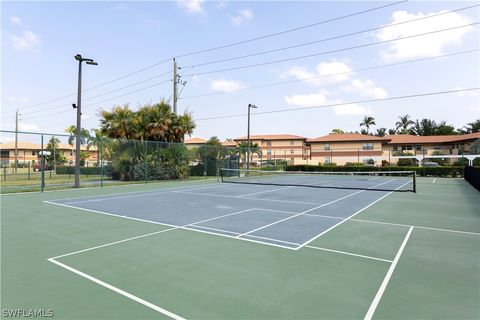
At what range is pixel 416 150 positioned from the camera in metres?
54.7

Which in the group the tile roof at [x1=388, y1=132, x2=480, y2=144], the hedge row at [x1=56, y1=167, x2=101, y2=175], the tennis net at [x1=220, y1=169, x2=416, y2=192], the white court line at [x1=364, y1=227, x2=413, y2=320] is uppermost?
the tile roof at [x1=388, y1=132, x2=480, y2=144]

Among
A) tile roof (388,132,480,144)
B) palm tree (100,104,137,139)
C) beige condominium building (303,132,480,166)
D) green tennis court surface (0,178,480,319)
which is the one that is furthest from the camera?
beige condominium building (303,132,480,166)

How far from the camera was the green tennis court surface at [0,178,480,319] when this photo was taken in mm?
3475

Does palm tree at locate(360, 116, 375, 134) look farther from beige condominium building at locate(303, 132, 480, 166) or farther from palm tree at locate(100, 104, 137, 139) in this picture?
palm tree at locate(100, 104, 137, 139)

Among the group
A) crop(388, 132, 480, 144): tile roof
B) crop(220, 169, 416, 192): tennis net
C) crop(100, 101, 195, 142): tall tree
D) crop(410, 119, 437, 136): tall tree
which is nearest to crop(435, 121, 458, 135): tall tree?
crop(410, 119, 437, 136): tall tree

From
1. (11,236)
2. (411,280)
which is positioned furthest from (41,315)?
(411,280)

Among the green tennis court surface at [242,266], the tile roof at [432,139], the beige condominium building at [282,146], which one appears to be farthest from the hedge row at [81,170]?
the tile roof at [432,139]

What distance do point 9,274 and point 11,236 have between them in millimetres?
2699

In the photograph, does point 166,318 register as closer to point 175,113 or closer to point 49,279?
point 49,279

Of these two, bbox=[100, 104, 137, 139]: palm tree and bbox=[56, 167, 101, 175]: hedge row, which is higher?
bbox=[100, 104, 137, 139]: palm tree

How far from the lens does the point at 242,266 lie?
4766 mm

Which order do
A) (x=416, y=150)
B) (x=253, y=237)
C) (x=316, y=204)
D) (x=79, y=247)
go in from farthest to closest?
1. (x=416, y=150)
2. (x=316, y=204)
3. (x=253, y=237)
4. (x=79, y=247)

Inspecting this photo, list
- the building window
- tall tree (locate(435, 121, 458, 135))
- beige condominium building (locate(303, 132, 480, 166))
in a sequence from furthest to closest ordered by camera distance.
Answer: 1. tall tree (locate(435, 121, 458, 135))
2. the building window
3. beige condominium building (locate(303, 132, 480, 166))

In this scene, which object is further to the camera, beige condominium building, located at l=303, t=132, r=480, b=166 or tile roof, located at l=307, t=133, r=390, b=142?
tile roof, located at l=307, t=133, r=390, b=142
